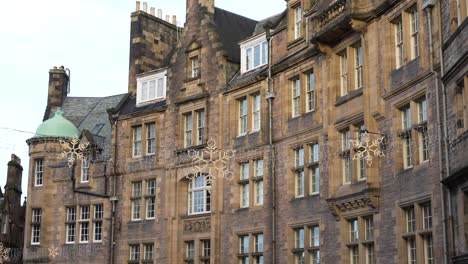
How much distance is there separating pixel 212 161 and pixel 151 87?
693cm

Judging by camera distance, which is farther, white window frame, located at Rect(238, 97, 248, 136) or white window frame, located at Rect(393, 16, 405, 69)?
white window frame, located at Rect(238, 97, 248, 136)

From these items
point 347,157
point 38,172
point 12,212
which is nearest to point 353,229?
point 347,157

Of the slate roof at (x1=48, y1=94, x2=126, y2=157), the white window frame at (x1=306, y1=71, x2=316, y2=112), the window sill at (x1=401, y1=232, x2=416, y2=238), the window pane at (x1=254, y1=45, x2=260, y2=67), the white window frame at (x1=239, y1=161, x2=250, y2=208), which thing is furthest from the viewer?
the slate roof at (x1=48, y1=94, x2=126, y2=157)

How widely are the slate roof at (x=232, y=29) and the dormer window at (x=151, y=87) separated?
3.50 meters

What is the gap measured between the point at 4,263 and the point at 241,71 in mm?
20483

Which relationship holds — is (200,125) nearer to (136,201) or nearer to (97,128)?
(136,201)

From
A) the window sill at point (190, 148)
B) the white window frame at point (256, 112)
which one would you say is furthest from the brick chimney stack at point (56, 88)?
the white window frame at point (256, 112)

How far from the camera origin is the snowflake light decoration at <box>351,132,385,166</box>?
25.2m

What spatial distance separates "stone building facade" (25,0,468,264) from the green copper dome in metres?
0.27

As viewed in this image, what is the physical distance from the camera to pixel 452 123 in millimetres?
21844

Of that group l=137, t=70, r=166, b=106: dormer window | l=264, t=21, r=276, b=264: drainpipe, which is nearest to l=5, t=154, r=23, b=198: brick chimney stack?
l=137, t=70, r=166, b=106: dormer window

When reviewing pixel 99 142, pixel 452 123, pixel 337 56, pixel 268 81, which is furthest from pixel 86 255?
pixel 452 123

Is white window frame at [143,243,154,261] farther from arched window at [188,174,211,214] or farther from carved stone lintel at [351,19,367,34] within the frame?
carved stone lintel at [351,19,367,34]

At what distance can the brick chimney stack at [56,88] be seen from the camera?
155 ft
